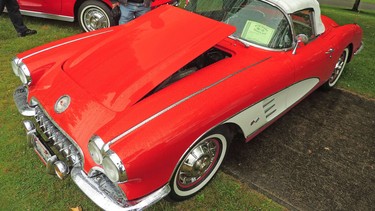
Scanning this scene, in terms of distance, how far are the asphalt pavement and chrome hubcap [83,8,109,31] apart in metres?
3.59

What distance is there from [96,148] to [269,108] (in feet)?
5.58

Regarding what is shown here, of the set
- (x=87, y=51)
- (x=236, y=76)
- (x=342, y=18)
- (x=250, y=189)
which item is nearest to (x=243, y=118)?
(x=236, y=76)

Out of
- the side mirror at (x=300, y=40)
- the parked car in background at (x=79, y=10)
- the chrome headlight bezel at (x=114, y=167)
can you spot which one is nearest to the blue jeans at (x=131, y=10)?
the parked car in background at (x=79, y=10)

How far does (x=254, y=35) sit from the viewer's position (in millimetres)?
3227

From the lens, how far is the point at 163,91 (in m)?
2.49

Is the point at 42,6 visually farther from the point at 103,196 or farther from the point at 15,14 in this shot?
the point at 103,196

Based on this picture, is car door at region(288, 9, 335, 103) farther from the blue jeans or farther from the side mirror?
the blue jeans

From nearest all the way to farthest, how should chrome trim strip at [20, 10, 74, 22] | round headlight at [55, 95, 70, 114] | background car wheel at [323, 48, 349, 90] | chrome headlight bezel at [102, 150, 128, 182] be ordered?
chrome headlight bezel at [102, 150, 128, 182], round headlight at [55, 95, 70, 114], background car wheel at [323, 48, 349, 90], chrome trim strip at [20, 10, 74, 22]

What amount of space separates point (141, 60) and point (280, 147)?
1805 millimetres

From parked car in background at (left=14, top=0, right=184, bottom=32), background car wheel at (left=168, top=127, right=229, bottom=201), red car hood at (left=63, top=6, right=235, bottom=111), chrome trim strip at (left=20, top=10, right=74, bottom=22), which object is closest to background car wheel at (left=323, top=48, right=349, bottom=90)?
red car hood at (left=63, top=6, right=235, bottom=111)

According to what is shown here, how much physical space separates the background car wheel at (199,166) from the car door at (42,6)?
14.3ft

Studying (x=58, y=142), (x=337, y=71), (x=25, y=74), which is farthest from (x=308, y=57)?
(x=25, y=74)

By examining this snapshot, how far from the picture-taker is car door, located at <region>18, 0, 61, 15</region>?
5609 mm

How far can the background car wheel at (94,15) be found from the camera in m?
5.54
